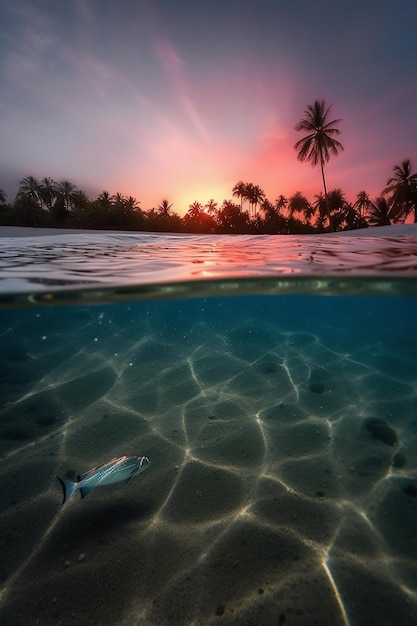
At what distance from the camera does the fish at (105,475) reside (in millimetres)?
2986

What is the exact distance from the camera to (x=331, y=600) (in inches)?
111

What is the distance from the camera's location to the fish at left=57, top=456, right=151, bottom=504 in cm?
299

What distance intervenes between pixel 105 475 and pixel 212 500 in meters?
1.59

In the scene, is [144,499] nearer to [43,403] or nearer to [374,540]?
[374,540]

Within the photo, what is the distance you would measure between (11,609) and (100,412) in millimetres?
3361

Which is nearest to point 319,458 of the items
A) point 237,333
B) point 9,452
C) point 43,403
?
point 9,452

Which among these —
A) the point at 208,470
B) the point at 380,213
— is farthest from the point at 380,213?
the point at 208,470

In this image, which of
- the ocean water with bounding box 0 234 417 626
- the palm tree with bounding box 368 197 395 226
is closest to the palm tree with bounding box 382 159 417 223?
the palm tree with bounding box 368 197 395 226

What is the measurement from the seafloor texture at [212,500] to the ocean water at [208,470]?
0.02 m

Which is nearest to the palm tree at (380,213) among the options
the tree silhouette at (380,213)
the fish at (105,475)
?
the tree silhouette at (380,213)

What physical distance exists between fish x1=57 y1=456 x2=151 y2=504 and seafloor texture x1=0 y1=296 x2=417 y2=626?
33.4 inches

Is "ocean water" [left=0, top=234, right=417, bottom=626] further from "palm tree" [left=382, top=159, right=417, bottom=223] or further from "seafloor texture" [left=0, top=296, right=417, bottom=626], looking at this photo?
"palm tree" [left=382, top=159, right=417, bottom=223]

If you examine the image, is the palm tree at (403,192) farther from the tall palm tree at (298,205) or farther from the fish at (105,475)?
the fish at (105,475)

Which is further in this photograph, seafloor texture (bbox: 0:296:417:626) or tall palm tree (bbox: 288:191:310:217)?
tall palm tree (bbox: 288:191:310:217)
